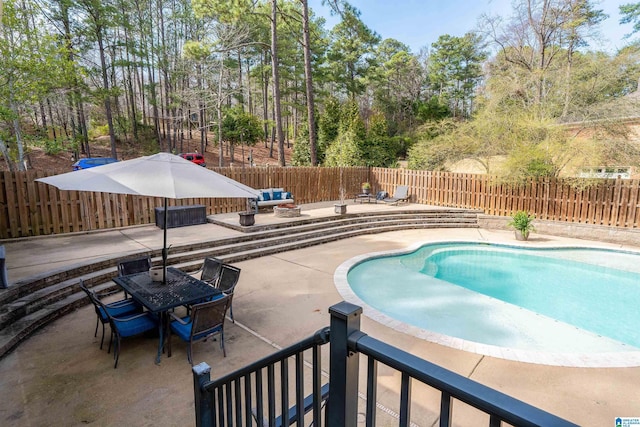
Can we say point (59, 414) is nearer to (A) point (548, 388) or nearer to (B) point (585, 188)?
(A) point (548, 388)

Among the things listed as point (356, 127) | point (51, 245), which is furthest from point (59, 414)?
point (356, 127)

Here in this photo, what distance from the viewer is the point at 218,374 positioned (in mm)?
3363

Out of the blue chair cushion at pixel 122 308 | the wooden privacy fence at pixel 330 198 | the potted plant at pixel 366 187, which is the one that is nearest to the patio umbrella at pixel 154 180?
the blue chair cushion at pixel 122 308

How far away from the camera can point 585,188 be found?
1027 cm

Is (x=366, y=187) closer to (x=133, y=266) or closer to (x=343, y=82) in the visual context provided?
(x=133, y=266)

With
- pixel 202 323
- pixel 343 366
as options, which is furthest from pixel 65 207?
pixel 343 366

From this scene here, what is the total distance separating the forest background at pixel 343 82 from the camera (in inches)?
427

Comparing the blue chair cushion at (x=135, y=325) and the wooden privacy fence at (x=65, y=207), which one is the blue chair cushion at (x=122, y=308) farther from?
the wooden privacy fence at (x=65, y=207)

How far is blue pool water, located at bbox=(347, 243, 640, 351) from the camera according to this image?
475 centimetres

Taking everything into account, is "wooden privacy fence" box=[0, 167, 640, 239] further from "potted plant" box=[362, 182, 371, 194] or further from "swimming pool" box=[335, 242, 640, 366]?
"swimming pool" box=[335, 242, 640, 366]

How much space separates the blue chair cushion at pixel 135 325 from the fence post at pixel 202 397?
6.58 feet

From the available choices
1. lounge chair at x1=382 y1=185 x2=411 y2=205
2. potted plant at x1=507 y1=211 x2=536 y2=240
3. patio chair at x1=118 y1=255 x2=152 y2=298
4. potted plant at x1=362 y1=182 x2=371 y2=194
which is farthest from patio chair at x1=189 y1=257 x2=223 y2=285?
potted plant at x1=362 y1=182 x2=371 y2=194

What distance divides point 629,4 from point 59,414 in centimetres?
2876

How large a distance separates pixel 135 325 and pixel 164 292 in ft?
1.48
